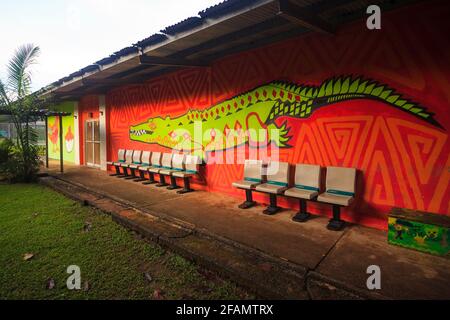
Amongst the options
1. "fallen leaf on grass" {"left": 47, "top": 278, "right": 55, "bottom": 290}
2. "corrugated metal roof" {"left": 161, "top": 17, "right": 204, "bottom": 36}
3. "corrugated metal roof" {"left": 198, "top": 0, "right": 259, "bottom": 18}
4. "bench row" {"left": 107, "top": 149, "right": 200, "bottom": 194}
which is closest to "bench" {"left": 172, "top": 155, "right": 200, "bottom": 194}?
"bench row" {"left": 107, "top": 149, "right": 200, "bottom": 194}

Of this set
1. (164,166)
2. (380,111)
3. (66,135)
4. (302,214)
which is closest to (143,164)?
(164,166)

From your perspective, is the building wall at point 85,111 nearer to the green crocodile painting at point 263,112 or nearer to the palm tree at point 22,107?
the palm tree at point 22,107

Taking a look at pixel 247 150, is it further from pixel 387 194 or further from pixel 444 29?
pixel 444 29

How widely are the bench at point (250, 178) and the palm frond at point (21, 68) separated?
712 centimetres

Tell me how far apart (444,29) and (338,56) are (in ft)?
4.39

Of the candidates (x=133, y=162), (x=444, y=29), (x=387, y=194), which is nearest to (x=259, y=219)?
(x=387, y=194)

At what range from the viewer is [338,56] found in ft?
13.9

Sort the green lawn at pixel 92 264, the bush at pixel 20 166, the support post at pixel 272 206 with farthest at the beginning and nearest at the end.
Result: the bush at pixel 20 166 < the support post at pixel 272 206 < the green lawn at pixel 92 264

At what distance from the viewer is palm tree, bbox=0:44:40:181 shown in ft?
24.2

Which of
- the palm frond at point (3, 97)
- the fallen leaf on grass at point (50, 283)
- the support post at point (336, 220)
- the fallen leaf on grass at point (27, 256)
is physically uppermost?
the palm frond at point (3, 97)

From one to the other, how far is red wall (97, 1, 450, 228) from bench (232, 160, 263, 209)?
0.29 metres

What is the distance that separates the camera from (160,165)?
741 centimetres

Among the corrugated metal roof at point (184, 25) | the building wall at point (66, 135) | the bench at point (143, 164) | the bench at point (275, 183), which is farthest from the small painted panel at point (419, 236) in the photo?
the building wall at point (66, 135)

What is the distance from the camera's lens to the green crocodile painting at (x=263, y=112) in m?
3.94
